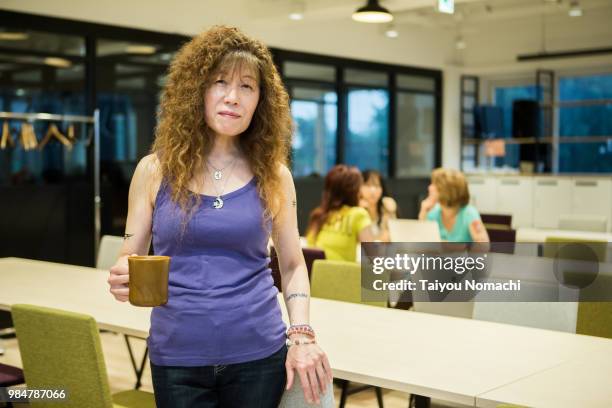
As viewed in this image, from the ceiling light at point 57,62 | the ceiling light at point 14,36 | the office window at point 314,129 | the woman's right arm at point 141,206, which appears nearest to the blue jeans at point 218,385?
the woman's right arm at point 141,206

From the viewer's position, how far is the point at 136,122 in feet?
28.9

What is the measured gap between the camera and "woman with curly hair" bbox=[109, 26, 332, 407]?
1.66 meters

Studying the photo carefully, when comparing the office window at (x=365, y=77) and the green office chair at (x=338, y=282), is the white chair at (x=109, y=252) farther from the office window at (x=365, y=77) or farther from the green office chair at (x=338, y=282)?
the office window at (x=365, y=77)

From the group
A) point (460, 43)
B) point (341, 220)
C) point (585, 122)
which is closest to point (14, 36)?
point (341, 220)

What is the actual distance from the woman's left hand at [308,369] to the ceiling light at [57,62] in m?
7.01

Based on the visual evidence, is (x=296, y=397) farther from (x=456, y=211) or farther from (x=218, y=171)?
(x=456, y=211)

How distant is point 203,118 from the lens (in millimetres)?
1771

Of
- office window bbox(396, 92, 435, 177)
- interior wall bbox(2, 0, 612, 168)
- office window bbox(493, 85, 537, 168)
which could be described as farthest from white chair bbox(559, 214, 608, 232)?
office window bbox(493, 85, 537, 168)

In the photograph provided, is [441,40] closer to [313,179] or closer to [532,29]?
[532,29]

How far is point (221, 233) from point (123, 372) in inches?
158

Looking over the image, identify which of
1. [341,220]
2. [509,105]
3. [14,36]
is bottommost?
[341,220]

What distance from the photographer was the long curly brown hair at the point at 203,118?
5.65 feet

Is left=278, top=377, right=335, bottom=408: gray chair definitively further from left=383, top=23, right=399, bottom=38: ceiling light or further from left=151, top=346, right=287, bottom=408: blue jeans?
left=383, top=23, right=399, bottom=38: ceiling light

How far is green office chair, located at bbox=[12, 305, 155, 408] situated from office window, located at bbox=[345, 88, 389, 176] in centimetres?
916
